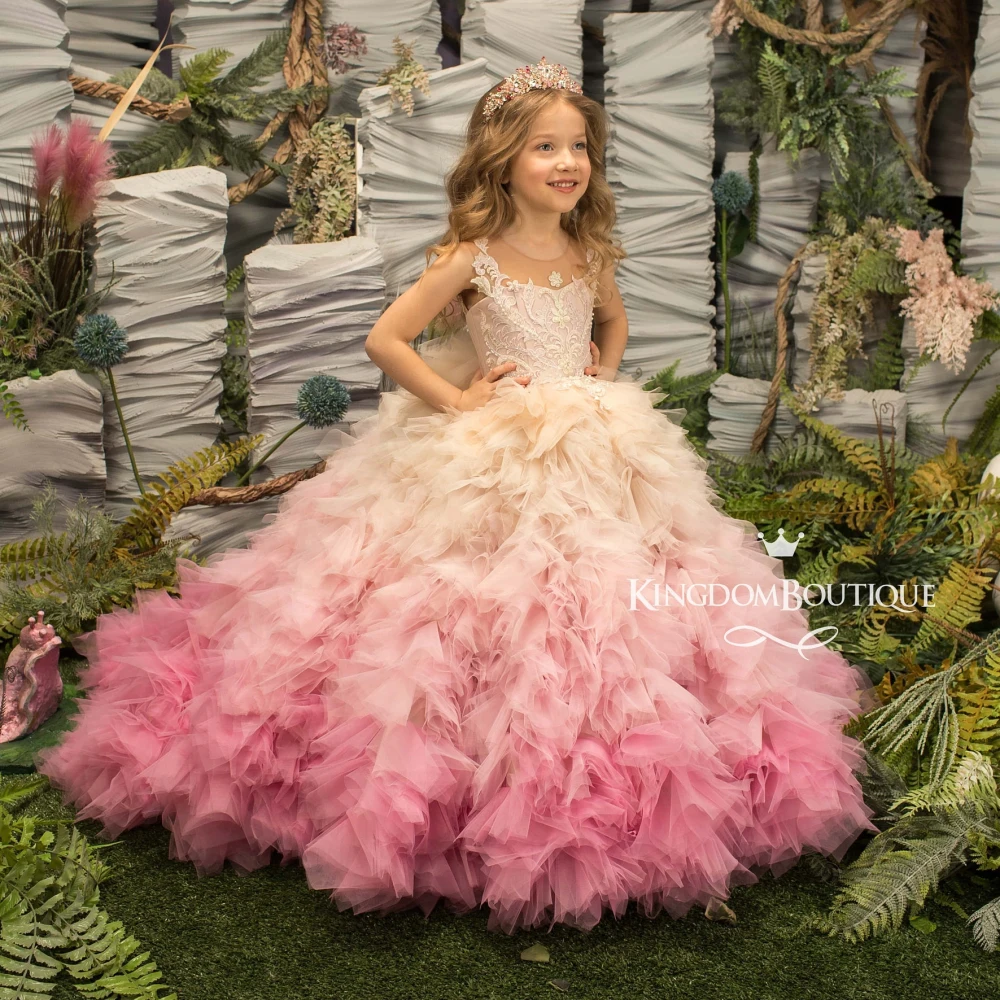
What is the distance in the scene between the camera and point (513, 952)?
177cm

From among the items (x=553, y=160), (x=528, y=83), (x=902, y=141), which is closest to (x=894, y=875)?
(x=553, y=160)

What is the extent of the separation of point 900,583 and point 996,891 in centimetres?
108

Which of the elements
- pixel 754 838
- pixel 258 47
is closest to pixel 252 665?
pixel 754 838

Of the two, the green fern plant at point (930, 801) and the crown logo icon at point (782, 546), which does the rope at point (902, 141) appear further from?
the green fern plant at point (930, 801)

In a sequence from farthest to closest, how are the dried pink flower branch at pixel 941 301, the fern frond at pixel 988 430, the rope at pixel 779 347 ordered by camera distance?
1. the rope at pixel 779 347
2. the fern frond at pixel 988 430
3. the dried pink flower branch at pixel 941 301

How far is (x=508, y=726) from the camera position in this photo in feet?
5.98

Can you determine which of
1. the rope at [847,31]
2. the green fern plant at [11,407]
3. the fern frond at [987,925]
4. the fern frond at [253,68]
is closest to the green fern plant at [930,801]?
the fern frond at [987,925]

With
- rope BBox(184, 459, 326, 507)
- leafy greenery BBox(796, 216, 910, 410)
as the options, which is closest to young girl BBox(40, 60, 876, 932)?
rope BBox(184, 459, 326, 507)

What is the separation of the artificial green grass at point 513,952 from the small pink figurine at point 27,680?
2.34 feet

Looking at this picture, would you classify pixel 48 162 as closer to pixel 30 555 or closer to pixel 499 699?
pixel 30 555

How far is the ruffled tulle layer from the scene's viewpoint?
5.82 ft

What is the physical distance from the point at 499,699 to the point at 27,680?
1.34m

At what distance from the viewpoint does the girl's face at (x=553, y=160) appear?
7.39ft

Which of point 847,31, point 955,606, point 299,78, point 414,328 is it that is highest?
point 847,31
